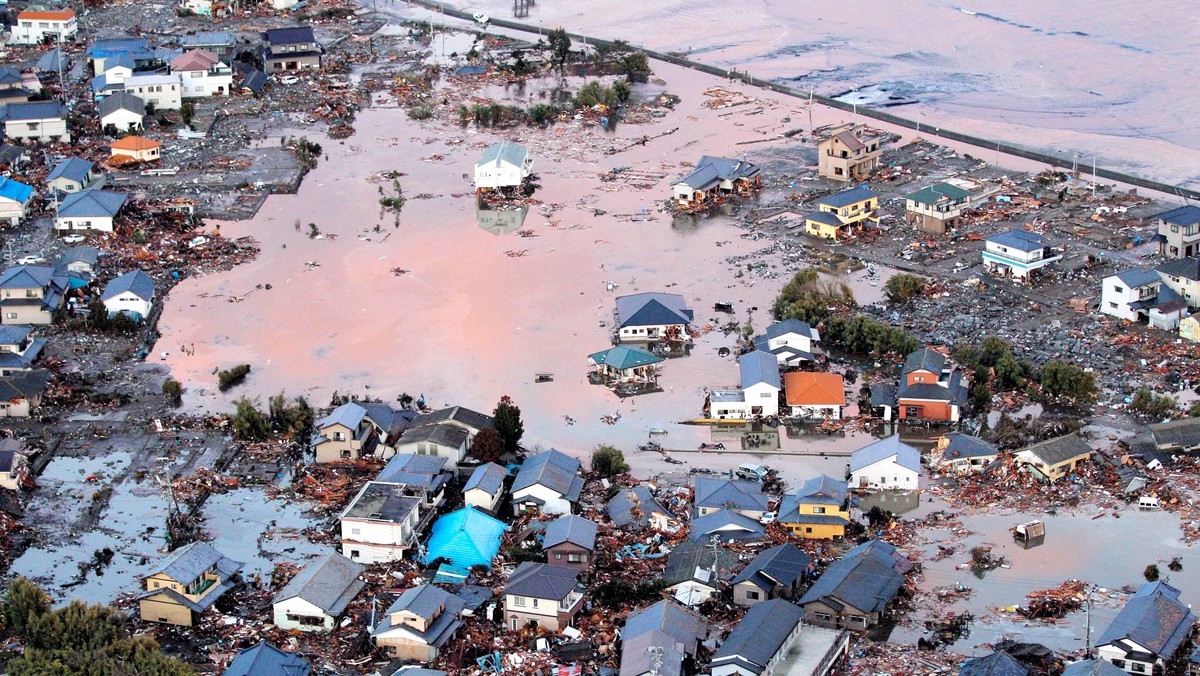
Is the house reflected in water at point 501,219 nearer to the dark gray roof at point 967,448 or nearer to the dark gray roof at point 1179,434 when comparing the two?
the dark gray roof at point 967,448

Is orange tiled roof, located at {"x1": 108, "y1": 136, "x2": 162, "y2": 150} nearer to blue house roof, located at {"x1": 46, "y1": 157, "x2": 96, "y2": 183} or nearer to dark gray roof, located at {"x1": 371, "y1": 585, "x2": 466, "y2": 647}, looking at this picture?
blue house roof, located at {"x1": 46, "y1": 157, "x2": 96, "y2": 183}

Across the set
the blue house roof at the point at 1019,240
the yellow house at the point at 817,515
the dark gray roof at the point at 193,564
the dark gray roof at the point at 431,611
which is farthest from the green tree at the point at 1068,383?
the dark gray roof at the point at 193,564

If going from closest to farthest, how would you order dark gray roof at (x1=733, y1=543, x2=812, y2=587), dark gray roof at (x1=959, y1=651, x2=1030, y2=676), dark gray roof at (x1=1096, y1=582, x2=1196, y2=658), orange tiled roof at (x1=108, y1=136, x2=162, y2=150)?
dark gray roof at (x1=959, y1=651, x2=1030, y2=676), dark gray roof at (x1=1096, y1=582, x2=1196, y2=658), dark gray roof at (x1=733, y1=543, x2=812, y2=587), orange tiled roof at (x1=108, y1=136, x2=162, y2=150)

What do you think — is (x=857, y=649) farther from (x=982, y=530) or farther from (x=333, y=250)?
(x=333, y=250)

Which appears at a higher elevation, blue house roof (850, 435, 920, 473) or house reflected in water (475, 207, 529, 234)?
blue house roof (850, 435, 920, 473)

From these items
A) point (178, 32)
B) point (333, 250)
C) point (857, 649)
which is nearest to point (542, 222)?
point (333, 250)

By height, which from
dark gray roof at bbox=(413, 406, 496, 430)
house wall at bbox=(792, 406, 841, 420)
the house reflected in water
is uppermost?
dark gray roof at bbox=(413, 406, 496, 430)

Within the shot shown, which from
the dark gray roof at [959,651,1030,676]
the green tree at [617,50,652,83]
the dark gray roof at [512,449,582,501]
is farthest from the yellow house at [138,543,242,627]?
the green tree at [617,50,652,83]

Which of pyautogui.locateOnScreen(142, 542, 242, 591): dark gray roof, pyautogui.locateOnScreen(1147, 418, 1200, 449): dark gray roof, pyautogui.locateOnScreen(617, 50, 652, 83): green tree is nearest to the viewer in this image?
pyautogui.locateOnScreen(142, 542, 242, 591): dark gray roof
